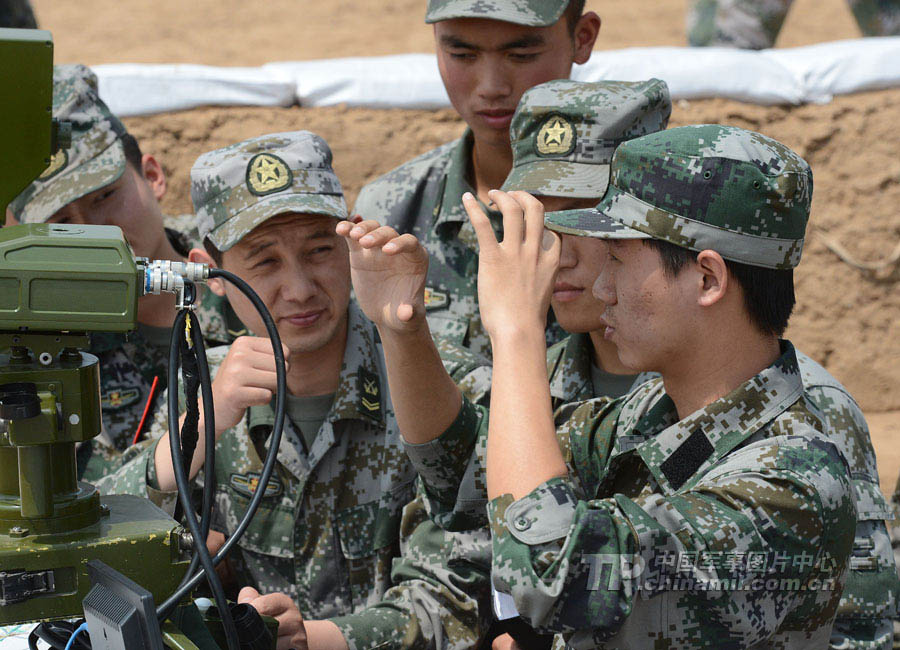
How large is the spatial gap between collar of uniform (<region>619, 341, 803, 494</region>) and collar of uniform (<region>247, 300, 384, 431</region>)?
814mm

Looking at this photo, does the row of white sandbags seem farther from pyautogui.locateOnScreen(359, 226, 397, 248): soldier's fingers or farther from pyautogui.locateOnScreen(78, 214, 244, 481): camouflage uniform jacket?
pyautogui.locateOnScreen(359, 226, 397, 248): soldier's fingers

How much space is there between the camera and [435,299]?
124 inches

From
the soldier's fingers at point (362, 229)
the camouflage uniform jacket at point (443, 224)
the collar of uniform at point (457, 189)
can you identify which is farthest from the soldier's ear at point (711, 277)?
the collar of uniform at point (457, 189)

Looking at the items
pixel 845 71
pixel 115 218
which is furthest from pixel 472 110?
pixel 845 71

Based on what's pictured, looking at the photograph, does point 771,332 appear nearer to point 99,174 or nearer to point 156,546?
point 156,546

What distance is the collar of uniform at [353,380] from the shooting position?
2488 mm

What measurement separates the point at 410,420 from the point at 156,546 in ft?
1.80

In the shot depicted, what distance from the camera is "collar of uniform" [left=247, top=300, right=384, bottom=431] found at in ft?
8.16

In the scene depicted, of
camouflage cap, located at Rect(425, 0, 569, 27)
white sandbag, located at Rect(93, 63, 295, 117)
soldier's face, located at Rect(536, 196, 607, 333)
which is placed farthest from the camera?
white sandbag, located at Rect(93, 63, 295, 117)

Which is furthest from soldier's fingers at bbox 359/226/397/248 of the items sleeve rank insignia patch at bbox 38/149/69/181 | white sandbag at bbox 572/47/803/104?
white sandbag at bbox 572/47/803/104

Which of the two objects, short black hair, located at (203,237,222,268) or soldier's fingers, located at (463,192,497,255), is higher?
soldier's fingers, located at (463,192,497,255)

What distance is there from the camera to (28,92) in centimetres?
175

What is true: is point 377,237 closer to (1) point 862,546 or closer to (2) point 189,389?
(2) point 189,389

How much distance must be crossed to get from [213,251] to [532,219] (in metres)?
1.15
